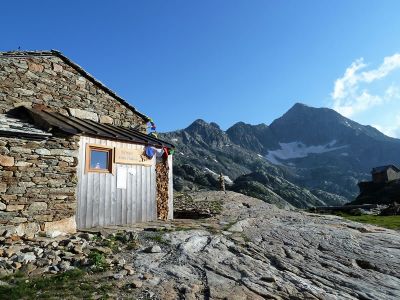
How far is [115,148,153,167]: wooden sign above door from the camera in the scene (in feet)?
46.6

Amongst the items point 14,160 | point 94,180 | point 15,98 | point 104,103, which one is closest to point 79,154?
point 94,180

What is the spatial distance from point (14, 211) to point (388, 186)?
76.9m

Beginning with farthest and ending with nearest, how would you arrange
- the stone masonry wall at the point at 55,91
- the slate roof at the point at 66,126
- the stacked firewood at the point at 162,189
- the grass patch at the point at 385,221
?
the grass patch at the point at 385,221 → the stacked firewood at the point at 162,189 → the stone masonry wall at the point at 55,91 → the slate roof at the point at 66,126

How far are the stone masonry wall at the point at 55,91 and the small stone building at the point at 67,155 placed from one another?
1.7 inches

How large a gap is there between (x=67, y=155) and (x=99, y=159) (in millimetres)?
1764

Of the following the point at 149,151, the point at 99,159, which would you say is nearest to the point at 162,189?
the point at 149,151

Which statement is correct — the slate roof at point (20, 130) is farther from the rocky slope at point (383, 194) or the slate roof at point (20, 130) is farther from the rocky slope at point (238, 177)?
the rocky slope at point (238, 177)

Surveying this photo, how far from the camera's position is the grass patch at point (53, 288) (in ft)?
21.1

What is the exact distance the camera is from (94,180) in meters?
13.1

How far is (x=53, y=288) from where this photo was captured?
22.2 feet

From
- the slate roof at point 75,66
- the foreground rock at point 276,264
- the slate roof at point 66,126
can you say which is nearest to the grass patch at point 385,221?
the foreground rock at point 276,264

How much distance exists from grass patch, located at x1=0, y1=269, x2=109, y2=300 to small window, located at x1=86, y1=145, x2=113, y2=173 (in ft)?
20.3

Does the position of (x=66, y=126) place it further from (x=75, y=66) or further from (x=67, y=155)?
(x=75, y=66)

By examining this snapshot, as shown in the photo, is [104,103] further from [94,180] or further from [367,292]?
[367,292]
